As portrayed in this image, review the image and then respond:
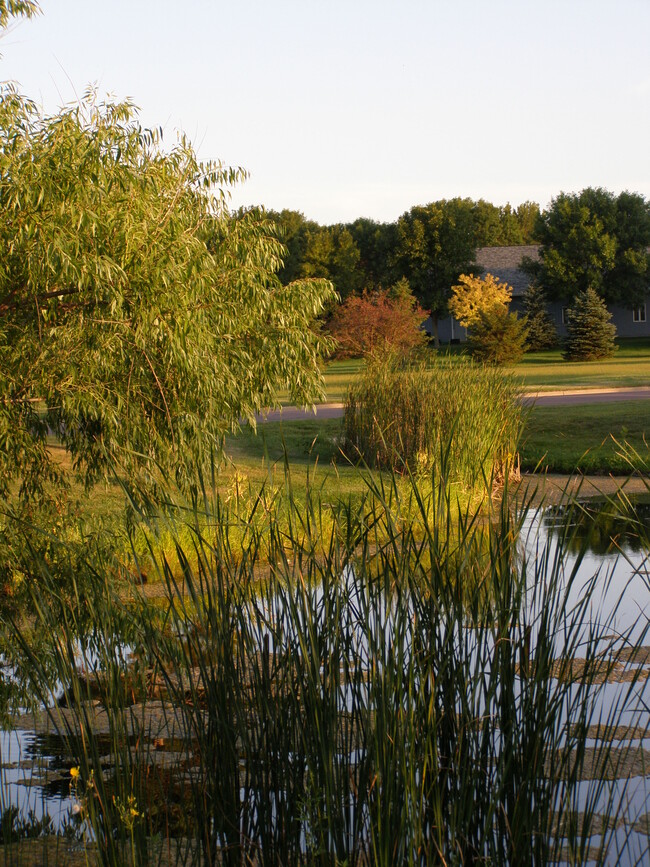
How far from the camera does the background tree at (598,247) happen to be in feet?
177

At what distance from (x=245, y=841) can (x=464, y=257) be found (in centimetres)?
5686

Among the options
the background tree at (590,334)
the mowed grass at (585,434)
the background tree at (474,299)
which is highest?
the background tree at (474,299)

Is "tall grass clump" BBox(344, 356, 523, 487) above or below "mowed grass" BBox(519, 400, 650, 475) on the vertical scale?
above

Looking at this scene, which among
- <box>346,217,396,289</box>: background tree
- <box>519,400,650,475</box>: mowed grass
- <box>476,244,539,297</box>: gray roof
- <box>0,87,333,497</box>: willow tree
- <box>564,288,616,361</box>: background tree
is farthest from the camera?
<box>346,217,396,289</box>: background tree

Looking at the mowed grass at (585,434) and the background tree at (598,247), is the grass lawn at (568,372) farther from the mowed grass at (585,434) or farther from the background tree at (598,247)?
the background tree at (598,247)

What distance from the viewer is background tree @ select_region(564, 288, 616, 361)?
148 ft

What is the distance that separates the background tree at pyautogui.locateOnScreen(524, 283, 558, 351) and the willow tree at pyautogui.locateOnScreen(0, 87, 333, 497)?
4401 centimetres

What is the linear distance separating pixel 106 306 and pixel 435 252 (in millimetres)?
52447

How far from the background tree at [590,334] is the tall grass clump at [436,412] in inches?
1192

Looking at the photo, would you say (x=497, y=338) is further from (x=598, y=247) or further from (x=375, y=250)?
(x=375, y=250)

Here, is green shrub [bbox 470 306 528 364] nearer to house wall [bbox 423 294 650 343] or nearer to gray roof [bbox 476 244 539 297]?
house wall [bbox 423 294 650 343]

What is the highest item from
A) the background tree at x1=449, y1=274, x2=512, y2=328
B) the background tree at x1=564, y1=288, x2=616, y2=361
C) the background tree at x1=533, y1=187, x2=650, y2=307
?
the background tree at x1=533, y1=187, x2=650, y2=307

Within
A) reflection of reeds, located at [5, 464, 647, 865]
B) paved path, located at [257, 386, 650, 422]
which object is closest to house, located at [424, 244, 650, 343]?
paved path, located at [257, 386, 650, 422]

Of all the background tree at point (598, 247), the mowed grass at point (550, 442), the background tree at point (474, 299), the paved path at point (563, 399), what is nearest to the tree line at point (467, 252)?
the background tree at point (598, 247)
